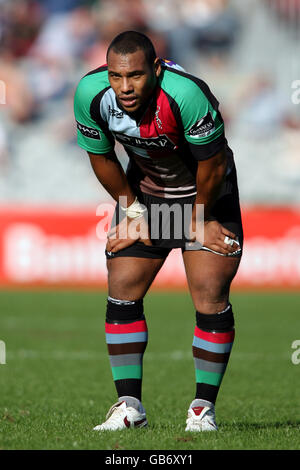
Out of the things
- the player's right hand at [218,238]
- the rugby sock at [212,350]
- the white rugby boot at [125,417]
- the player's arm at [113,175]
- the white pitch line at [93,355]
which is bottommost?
the white pitch line at [93,355]

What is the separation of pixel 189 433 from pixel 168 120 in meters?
1.51

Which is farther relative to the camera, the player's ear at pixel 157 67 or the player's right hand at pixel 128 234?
the player's right hand at pixel 128 234

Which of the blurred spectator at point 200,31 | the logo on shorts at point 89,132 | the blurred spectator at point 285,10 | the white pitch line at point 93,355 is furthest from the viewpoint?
the blurred spectator at point 285,10

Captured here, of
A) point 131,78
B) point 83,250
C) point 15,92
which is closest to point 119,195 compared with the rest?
point 131,78

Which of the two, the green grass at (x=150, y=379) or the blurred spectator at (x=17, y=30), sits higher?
the blurred spectator at (x=17, y=30)

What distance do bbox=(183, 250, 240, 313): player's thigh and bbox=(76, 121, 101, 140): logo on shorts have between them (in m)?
0.77

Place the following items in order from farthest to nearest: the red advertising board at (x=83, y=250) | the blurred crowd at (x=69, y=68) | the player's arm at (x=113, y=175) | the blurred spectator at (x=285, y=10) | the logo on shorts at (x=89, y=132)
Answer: the blurred spectator at (x=285, y=10) < the blurred crowd at (x=69, y=68) < the red advertising board at (x=83, y=250) < the player's arm at (x=113, y=175) < the logo on shorts at (x=89, y=132)

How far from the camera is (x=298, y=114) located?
61.8 feet

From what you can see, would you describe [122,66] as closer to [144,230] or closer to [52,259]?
[144,230]

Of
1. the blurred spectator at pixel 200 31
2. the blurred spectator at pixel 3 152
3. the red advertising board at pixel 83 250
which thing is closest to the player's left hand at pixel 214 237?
the red advertising board at pixel 83 250

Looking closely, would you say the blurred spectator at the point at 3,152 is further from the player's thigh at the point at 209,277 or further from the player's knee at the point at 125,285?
the player's thigh at the point at 209,277

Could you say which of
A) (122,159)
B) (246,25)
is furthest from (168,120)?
(246,25)

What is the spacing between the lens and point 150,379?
6684 mm

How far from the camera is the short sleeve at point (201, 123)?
3875mm
